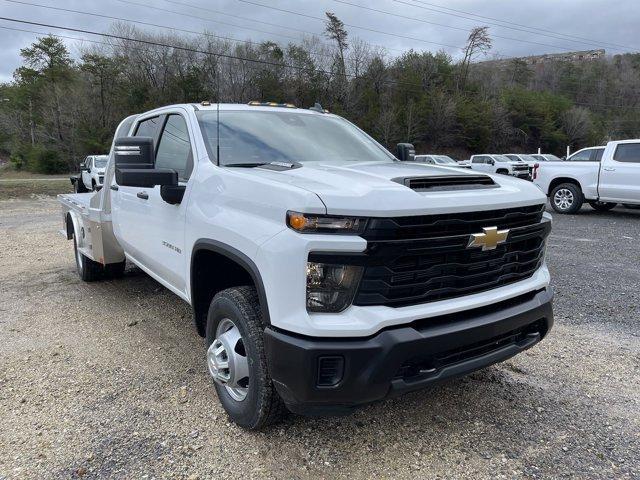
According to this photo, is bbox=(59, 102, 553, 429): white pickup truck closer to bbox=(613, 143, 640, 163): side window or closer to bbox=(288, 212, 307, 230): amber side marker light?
bbox=(288, 212, 307, 230): amber side marker light

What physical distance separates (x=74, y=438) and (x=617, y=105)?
308ft

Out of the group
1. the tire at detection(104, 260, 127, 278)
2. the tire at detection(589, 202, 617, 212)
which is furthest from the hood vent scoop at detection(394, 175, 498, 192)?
the tire at detection(589, 202, 617, 212)

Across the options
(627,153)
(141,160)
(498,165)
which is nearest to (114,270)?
(141,160)

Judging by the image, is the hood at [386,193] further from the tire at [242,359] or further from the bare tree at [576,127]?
the bare tree at [576,127]

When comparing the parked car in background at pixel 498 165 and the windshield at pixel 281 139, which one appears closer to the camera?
the windshield at pixel 281 139

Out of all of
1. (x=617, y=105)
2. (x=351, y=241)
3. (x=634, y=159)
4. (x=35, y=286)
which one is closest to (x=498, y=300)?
(x=351, y=241)

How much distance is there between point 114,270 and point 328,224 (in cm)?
466

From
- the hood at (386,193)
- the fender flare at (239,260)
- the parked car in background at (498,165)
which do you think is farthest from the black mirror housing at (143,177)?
the parked car in background at (498,165)

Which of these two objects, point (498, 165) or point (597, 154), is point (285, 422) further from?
point (498, 165)

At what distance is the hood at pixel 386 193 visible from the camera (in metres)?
2.26

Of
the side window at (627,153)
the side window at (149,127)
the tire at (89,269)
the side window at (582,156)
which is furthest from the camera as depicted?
the side window at (582,156)

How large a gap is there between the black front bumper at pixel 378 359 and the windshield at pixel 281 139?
150cm

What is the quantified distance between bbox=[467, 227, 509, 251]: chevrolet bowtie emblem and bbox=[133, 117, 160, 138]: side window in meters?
2.99

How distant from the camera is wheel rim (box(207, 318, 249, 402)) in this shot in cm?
279
